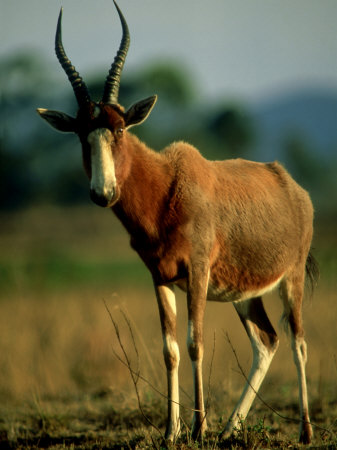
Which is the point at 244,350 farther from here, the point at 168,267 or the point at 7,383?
the point at 168,267

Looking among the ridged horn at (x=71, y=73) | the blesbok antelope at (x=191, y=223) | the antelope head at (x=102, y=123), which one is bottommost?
the blesbok antelope at (x=191, y=223)

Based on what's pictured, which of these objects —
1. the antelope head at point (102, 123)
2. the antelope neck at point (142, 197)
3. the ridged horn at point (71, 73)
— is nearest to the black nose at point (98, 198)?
the antelope head at point (102, 123)

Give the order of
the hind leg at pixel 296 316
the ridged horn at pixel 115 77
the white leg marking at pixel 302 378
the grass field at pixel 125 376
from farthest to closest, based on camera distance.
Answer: the hind leg at pixel 296 316 → the grass field at pixel 125 376 → the white leg marking at pixel 302 378 → the ridged horn at pixel 115 77

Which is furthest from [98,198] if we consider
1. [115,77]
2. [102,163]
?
[115,77]

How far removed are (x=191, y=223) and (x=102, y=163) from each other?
1.09 m

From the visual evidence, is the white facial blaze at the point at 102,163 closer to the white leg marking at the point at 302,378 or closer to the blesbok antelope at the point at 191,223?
the blesbok antelope at the point at 191,223

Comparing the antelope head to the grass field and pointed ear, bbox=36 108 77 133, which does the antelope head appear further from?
the grass field

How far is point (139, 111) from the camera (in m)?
6.96

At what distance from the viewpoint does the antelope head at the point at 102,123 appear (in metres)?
6.38

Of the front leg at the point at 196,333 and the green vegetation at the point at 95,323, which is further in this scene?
the green vegetation at the point at 95,323

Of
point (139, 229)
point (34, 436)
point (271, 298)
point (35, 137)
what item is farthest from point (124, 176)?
point (35, 137)

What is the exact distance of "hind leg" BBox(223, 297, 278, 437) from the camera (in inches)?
307

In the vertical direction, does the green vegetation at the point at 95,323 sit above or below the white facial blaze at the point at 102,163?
below

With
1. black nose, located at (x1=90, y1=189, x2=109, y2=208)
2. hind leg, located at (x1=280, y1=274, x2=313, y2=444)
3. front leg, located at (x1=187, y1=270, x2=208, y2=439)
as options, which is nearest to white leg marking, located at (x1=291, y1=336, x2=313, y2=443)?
hind leg, located at (x1=280, y1=274, x2=313, y2=444)
